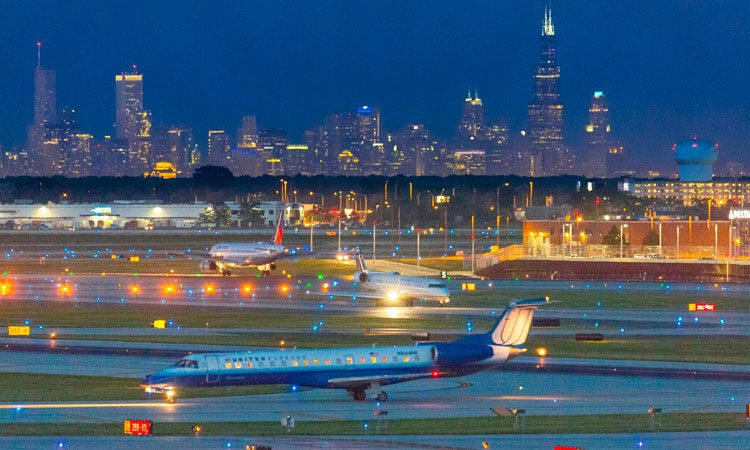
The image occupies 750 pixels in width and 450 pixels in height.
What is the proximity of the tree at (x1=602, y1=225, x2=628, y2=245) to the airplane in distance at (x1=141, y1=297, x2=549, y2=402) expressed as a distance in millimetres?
94972

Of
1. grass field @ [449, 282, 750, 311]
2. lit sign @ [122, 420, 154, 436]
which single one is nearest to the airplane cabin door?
lit sign @ [122, 420, 154, 436]

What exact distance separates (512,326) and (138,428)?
1660 cm

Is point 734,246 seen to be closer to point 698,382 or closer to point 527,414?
point 698,382

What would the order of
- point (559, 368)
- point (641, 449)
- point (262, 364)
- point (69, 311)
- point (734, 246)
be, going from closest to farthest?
point (641, 449), point (262, 364), point (559, 368), point (69, 311), point (734, 246)

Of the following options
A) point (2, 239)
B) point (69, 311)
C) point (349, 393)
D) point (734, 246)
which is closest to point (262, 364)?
point (349, 393)

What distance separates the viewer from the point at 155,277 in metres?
113

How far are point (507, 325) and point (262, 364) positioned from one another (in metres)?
10.00

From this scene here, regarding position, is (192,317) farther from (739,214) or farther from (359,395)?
(739,214)

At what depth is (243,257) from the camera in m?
112

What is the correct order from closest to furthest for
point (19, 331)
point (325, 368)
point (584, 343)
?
point (325, 368) < point (584, 343) < point (19, 331)

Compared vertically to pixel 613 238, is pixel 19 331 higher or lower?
lower

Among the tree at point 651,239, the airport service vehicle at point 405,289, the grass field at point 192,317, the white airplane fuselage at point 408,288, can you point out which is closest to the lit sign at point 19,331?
the grass field at point 192,317

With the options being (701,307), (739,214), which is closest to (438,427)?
(701,307)

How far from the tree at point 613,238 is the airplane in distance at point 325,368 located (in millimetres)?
94972
